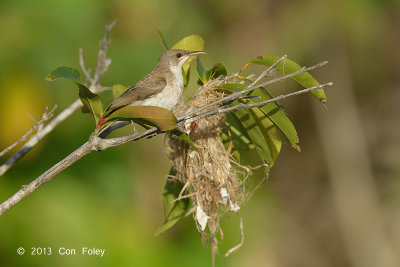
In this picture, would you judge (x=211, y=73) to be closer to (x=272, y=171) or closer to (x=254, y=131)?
(x=254, y=131)

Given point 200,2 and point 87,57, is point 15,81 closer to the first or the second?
point 87,57

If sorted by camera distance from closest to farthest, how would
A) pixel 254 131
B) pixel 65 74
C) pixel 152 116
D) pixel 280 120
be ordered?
pixel 152 116, pixel 65 74, pixel 280 120, pixel 254 131

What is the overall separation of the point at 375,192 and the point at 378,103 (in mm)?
1478

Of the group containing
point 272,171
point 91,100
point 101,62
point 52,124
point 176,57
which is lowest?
point 272,171

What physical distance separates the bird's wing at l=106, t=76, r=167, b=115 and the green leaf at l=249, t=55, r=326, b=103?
3.59 feet

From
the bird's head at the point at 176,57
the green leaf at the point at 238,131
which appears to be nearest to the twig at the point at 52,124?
the bird's head at the point at 176,57

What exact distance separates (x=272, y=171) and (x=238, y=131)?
5.61 metres

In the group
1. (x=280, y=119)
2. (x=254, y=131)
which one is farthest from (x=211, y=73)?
(x=280, y=119)

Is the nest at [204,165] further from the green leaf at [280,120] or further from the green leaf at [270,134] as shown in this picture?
the green leaf at [280,120]

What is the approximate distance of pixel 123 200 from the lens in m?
6.44

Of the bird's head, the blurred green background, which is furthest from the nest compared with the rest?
the blurred green background

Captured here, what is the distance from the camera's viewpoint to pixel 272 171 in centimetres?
885

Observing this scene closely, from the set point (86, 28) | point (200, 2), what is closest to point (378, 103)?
point (200, 2)

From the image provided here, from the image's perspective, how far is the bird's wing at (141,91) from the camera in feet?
12.2
